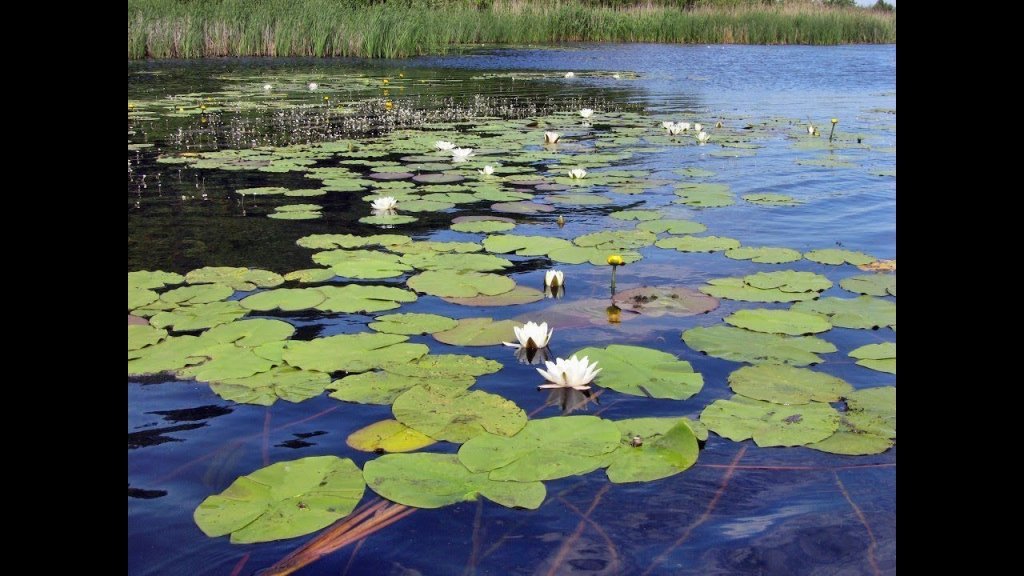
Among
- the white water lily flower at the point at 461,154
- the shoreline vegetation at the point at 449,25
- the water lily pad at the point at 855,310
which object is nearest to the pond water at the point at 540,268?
the water lily pad at the point at 855,310

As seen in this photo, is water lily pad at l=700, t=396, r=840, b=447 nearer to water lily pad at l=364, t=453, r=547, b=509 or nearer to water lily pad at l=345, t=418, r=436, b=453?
water lily pad at l=364, t=453, r=547, b=509

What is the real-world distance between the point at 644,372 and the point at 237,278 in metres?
1.86

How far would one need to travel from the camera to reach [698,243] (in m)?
3.94

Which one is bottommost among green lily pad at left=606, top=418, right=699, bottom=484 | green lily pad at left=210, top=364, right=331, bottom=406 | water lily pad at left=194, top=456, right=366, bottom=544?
water lily pad at left=194, top=456, right=366, bottom=544

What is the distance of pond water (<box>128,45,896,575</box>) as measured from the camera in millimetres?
1662

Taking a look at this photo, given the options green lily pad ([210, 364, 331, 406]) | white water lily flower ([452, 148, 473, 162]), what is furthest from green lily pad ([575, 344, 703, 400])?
white water lily flower ([452, 148, 473, 162])

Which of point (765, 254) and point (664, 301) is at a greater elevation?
point (765, 254)

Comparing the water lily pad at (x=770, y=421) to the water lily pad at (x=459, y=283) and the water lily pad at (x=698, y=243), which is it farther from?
the water lily pad at (x=698, y=243)

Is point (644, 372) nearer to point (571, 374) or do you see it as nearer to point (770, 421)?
point (571, 374)

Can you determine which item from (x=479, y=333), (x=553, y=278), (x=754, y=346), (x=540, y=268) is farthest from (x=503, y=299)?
(x=754, y=346)

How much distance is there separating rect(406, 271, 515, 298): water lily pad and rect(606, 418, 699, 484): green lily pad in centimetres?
130
